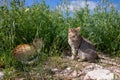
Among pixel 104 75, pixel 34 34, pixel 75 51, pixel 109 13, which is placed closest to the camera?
pixel 104 75

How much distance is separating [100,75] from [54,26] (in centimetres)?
212

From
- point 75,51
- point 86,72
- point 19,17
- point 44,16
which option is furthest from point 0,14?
point 86,72

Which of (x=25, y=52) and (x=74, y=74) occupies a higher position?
(x=25, y=52)

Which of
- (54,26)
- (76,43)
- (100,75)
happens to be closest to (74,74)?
(100,75)

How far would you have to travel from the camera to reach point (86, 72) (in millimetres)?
6617

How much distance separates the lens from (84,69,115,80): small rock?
6279 millimetres

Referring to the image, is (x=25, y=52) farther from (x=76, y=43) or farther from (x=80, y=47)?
(x=80, y=47)

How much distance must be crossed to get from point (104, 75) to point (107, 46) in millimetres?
2003

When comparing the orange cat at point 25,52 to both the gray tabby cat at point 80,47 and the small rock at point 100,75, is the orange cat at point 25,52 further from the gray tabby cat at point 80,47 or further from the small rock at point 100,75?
the small rock at point 100,75

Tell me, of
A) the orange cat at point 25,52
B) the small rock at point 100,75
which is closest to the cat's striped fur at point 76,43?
the orange cat at point 25,52

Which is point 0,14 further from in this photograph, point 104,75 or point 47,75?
point 104,75

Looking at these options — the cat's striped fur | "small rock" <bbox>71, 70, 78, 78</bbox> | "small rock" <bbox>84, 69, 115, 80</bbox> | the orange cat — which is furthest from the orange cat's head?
"small rock" <bbox>84, 69, 115, 80</bbox>

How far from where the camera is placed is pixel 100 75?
6.35m

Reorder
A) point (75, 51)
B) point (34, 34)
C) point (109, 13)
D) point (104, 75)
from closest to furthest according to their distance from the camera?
1. point (104, 75)
2. point (75, 51)
3. point (34, 34)
4. point (109, 13)
